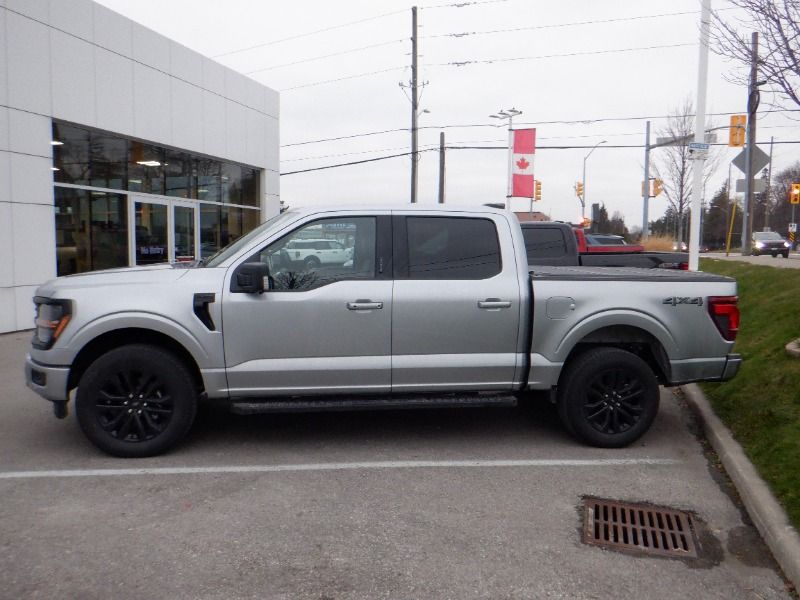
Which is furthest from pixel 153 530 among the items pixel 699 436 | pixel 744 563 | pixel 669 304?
pixel 699 436

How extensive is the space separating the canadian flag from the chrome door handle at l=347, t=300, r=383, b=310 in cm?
1841

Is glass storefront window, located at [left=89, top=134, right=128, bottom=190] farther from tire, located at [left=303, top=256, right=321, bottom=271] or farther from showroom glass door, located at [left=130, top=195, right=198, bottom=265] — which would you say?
tire, located at [left=303, top=256, right=321, bottom=271]

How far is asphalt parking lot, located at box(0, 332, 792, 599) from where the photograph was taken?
3.59 meters

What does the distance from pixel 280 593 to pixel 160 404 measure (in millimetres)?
2358

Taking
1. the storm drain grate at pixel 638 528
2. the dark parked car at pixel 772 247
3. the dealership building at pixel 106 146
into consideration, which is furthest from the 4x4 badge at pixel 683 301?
the dark parked car at pixel 772 247

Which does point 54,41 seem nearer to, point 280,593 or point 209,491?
point 209,491

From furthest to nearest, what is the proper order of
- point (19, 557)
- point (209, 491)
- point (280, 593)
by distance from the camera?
point (209, 491) → point (19, 557) → point (280, 593)

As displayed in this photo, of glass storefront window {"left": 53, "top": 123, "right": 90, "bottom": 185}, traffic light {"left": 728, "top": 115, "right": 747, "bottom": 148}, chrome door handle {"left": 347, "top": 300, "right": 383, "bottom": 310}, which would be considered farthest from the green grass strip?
glass storefront window {"left": 53, "top": 123, "right": 90, "bottom": 185}

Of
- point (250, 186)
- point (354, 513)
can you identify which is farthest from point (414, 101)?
point (354, 513)

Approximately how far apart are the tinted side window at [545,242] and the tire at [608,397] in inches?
210

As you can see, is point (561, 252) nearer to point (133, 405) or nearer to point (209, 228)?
point (133, 405)

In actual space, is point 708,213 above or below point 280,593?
above

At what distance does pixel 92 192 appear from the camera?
13.7 meters

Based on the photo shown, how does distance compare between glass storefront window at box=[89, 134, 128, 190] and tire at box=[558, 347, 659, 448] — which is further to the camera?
glass storefront window at box=[89, 134, 128, 190]
